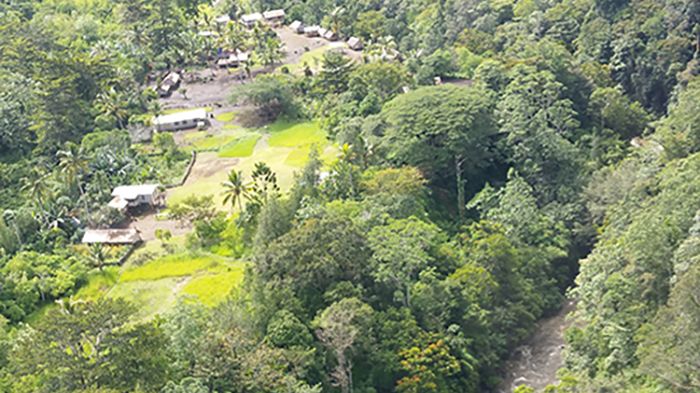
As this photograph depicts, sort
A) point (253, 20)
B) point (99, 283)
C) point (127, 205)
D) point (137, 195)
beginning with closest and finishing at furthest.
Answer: point (99, 283) < point (127, 205) < point (137, 195) < point (253, 20)

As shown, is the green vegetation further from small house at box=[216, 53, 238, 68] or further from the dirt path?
small house at box=[216, 53, 238, 68]

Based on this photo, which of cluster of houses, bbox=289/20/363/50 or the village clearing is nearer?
the village clearing

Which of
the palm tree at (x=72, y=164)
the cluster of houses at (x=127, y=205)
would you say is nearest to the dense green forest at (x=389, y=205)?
the palm tree at (x=72, y=164)

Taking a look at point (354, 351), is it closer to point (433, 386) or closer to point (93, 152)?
point (433, 386)

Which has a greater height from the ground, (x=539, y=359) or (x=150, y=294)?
(x=150, y=294)

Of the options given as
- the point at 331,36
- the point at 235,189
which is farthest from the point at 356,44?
the point at 235,189

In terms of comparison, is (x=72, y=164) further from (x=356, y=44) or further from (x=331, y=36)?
(x=331, y=36)

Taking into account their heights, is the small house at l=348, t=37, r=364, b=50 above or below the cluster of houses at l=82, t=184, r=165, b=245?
above

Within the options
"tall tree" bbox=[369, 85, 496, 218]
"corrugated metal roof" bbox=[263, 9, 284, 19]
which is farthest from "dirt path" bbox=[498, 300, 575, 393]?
"corrugated metal roof" bbox=[263, 9, 284, 19]
